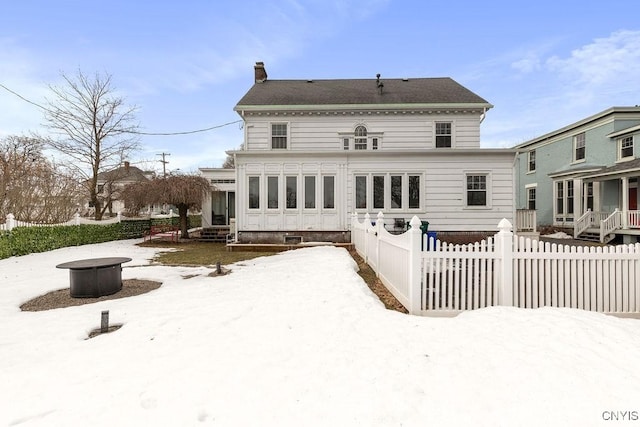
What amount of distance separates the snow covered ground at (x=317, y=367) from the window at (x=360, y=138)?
11986mm

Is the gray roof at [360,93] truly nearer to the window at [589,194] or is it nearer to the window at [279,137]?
the window at [279,137]

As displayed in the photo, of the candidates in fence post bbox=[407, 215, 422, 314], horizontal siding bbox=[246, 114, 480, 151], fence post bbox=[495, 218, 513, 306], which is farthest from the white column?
fence post bbox=[407, 215, 422, 314]

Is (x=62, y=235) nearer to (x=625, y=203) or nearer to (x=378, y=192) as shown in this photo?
(x=378, y=192)

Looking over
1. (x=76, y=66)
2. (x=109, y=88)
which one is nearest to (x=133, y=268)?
(x=109, y=88)

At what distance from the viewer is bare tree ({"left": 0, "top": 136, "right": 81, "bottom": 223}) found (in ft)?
46.5

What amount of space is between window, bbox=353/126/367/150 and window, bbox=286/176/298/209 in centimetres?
427

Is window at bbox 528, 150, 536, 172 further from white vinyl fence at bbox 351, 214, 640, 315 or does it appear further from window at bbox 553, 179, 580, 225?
white vinyl fence at bbox 351, 214, 640, 315

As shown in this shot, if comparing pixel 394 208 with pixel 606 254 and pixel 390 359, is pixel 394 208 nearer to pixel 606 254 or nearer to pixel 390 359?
pixel 606 254

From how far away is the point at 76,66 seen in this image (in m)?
18.2

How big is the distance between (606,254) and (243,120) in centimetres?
1572

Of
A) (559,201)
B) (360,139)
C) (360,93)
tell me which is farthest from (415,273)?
(559,201)

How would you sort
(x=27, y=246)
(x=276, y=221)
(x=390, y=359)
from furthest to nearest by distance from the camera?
(x=276, y=221)
(x=27, y=246)
(x=390, y=359)

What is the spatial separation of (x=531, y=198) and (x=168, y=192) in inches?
1076

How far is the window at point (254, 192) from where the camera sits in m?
13.9
